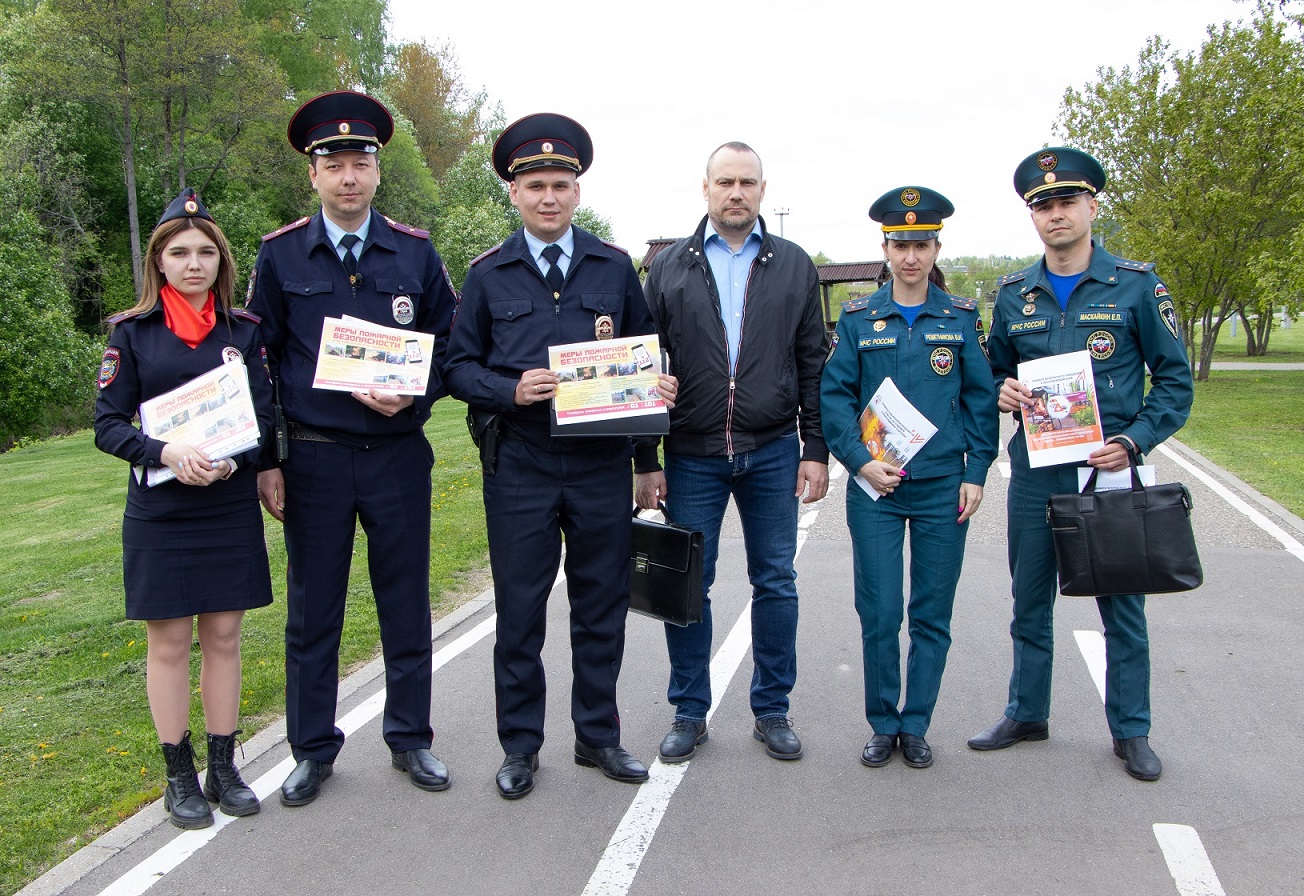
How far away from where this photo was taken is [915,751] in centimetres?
433

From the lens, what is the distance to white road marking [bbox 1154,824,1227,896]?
130 inches

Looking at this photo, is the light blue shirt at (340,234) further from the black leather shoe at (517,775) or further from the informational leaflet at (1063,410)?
the informational leaflet at (1063,410)

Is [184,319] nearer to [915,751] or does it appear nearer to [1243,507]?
[915,751]

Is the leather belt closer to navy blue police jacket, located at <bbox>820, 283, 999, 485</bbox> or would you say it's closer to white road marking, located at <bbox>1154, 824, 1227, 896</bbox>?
navy blue police jacket, located at <bbox>820, 283, 999, 485</bbox>

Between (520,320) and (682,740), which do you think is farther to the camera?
(682,740)

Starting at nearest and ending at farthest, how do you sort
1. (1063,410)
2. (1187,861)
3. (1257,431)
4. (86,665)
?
(1187,861)
(1063,410)
(86,665)
(1257,431)

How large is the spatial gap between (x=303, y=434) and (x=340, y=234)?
79cm

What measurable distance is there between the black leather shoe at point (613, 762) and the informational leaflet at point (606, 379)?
4.45 feet

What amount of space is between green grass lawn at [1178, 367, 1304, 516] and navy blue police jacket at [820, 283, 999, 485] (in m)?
7.39

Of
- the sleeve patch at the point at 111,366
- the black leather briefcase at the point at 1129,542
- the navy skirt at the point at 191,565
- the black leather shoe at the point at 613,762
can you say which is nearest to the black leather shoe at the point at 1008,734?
the black leather briefcase at the point at 1129,542

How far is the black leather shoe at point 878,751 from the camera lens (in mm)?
4312

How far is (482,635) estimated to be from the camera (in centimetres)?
629

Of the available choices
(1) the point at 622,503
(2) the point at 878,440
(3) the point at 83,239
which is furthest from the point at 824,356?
(3) the point at 83,239

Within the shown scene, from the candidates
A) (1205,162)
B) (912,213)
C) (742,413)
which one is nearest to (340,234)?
(742,413)
